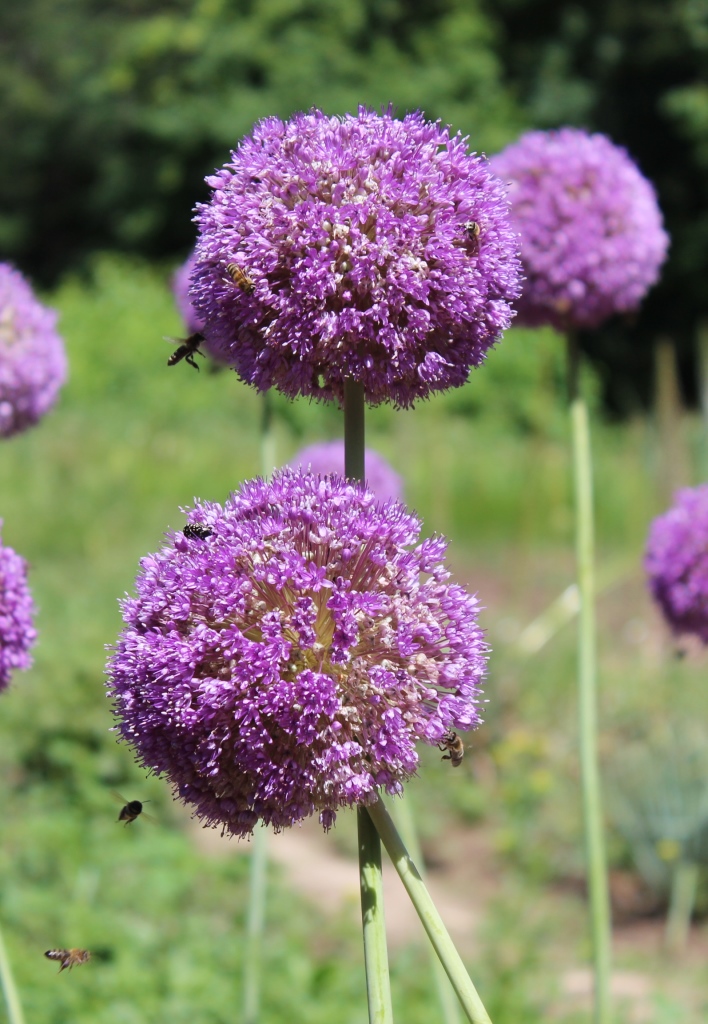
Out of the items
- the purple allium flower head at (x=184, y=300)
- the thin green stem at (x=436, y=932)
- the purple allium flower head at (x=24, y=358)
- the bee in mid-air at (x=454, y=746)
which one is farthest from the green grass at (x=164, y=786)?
the thin green stem at (x=436, y=932)

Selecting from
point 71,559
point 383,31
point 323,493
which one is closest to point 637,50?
point 383,31

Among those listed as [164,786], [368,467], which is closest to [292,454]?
[164,786]

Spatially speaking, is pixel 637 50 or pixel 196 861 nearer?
pixel 196 861

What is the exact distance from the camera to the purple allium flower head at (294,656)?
5.00 ft

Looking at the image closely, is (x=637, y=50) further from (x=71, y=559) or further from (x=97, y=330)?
(x=71, y=559)

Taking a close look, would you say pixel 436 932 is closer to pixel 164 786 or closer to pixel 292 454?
pixel 164 786

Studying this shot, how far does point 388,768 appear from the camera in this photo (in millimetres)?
1576

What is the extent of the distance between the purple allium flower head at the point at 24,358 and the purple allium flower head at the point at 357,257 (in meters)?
1.30

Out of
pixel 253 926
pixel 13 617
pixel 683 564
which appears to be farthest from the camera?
pixel 253 926

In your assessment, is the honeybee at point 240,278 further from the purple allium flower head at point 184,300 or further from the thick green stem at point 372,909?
the purple allium flower head at point 184,300

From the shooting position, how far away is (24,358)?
2.97 metres

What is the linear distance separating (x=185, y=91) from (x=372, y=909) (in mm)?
25494

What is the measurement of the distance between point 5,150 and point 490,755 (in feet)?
95.6

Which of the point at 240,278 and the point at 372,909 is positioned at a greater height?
the point at 240,278
